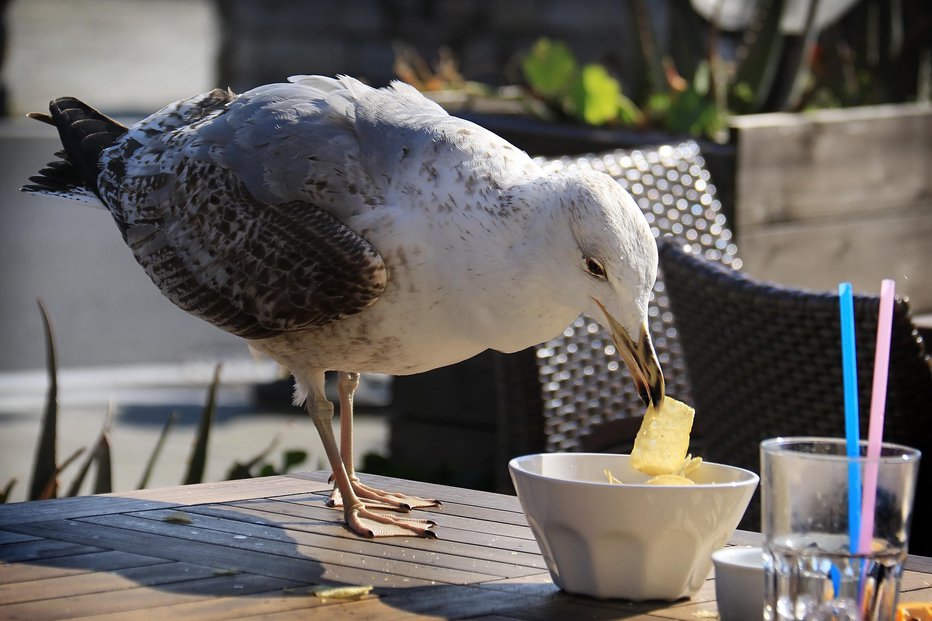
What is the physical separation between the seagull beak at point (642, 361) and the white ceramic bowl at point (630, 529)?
0.59ft

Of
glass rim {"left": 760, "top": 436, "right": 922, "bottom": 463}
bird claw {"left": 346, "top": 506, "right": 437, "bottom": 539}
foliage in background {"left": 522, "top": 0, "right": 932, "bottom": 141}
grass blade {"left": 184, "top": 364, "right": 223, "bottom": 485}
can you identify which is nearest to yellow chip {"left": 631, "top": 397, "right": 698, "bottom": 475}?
glass rim {"left": 760, "top": 436, "right": 922, "bottom": 463}

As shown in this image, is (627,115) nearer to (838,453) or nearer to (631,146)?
(631,146)

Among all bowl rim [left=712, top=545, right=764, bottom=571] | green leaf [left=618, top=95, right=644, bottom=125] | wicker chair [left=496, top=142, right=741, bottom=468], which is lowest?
bowl rim [left=712, top=545, right=764, bottom=571]

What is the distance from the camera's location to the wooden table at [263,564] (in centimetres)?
174

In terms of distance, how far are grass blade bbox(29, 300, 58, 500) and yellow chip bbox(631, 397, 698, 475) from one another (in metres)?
1.61

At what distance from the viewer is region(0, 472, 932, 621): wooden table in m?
1.74

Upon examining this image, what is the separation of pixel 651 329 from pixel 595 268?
167cm

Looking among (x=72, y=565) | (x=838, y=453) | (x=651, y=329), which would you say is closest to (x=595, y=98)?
(x=651, y=329)

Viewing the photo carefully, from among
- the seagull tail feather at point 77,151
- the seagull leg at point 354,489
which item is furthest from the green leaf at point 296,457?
Answer: the seagull tail feather at point 77,151

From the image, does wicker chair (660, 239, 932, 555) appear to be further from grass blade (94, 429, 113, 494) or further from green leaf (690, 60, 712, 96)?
green leaf (690, 60, 712, 96)

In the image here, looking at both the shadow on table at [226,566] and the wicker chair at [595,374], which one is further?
the wicker chair at [595,374]

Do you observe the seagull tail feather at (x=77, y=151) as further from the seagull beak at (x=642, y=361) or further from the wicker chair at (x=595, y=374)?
the seagull beak at (x=642, y=361)

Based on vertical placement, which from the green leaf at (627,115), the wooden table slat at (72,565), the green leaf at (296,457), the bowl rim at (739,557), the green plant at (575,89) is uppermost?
the green plant at (575,89)

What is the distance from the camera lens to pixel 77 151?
2.96m
